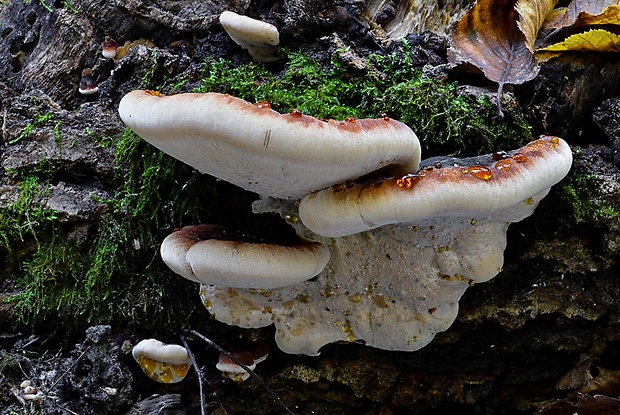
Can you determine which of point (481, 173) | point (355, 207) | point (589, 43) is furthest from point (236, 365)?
point (589, 43)

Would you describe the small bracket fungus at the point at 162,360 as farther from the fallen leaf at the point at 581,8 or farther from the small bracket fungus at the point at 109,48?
the fallen leaf at the point at 581,8

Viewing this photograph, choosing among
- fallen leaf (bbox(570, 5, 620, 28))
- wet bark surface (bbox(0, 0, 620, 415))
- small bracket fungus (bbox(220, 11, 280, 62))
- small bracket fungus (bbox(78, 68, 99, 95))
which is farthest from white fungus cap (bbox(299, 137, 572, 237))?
small bracket fungus (bbox(78, 68, 99, 95))

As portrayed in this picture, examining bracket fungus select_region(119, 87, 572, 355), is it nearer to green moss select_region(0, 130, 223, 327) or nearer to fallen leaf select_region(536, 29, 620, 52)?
green moss select_region(0, 130, 223, 327)

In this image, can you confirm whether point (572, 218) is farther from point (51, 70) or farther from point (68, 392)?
point (51, 70)

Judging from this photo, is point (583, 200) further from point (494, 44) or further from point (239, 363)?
point (239, 363)

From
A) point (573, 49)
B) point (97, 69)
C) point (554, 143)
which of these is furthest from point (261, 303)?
point (573, 49)

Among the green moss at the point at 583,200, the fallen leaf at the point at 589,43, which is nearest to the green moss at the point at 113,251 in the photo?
the green moss at the point at 583,200

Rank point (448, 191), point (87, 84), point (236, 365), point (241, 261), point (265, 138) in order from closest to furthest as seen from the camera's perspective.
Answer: point (265, 138)
point (448, 191)
point (241, 261)
point (236, 365)
point (87, 84)
